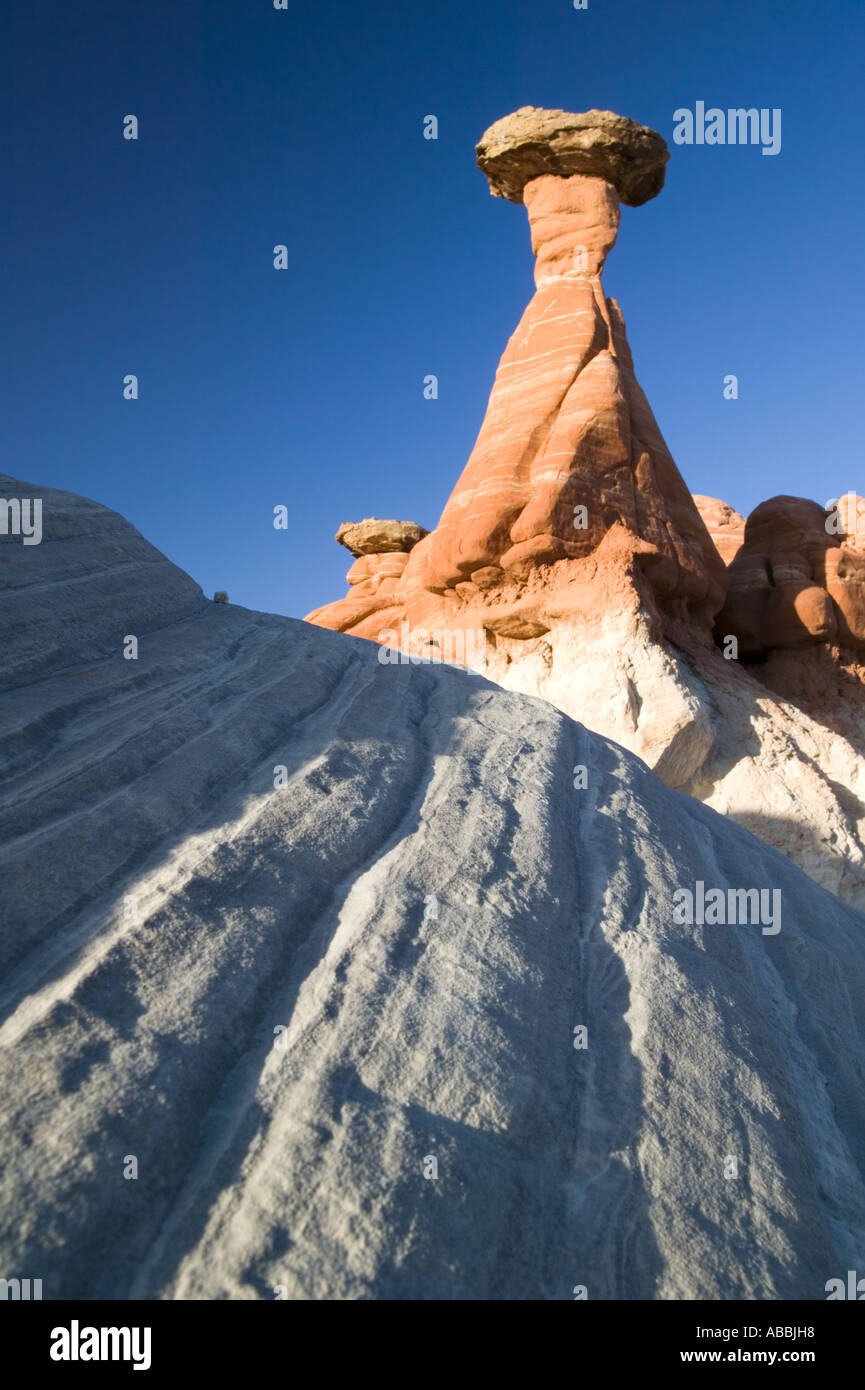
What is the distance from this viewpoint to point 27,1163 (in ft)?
4.77

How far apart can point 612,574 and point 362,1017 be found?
30.2ft

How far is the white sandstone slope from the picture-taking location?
1548 millimetres

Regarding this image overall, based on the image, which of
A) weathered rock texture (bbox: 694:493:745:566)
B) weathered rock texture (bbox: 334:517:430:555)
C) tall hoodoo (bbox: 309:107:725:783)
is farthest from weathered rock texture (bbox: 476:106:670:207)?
weathered rock texture (bbox: 334:517:430:555)

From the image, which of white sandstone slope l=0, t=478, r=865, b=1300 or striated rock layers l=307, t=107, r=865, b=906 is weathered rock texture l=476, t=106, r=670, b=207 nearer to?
striated rock layers l=307, t=107, r=865, b=906

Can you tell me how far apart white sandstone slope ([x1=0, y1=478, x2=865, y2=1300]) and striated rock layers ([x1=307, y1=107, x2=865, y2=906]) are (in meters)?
6.46

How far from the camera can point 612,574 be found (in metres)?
10.5

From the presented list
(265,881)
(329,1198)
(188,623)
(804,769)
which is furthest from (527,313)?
(329,1198)

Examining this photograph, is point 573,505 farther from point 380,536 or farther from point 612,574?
point 380,536

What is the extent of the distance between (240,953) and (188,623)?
2205 mm

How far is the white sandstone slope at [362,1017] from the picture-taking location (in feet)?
5.08

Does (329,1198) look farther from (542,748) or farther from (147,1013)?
(542,748)

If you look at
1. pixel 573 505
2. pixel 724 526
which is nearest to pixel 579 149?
pixel 573 505

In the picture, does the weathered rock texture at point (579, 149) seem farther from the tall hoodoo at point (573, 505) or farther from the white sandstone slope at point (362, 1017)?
the white sandstone slope at point (362, 1017)
